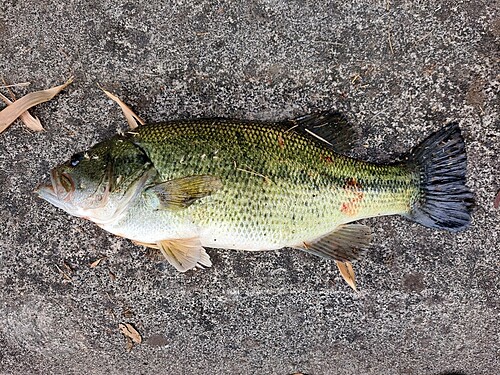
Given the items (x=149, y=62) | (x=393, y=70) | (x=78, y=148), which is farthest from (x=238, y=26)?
(x=78, y=148)

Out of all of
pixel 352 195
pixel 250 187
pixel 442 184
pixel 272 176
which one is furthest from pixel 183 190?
pixel 442 184

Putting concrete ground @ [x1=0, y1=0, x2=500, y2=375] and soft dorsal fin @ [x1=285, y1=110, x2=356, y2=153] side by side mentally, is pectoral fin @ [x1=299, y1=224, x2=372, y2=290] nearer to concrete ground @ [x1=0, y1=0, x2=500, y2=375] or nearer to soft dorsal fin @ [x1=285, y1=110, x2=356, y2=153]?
concrete ground @ [x1=0, y1=0, x2=500, y2=375]

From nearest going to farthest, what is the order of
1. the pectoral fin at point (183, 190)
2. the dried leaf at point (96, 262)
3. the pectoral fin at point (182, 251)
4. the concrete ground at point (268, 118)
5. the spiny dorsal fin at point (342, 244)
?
the pectoral fin at point (183, 190) → the pectoral fin at point (182, 251) → the spiny dorsal fin at point (342, 244) → the concrete ground at point (268, 118) → the dried leaf at point (96, 262)

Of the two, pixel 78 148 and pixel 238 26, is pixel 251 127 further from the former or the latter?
pixel 78 148

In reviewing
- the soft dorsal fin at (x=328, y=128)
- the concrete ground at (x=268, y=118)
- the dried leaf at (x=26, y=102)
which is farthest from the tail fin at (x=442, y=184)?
the dried leaf at (x=26, y=102)

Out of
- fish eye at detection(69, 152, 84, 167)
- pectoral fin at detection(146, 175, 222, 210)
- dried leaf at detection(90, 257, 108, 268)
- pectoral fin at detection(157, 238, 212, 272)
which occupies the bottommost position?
dried leaf at detection(90, 257, 108, 268)

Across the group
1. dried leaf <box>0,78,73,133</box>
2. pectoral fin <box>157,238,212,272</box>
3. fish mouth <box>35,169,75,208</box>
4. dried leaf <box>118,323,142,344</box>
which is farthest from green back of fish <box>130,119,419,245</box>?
dried leaf <box>118,323,142,344</box>

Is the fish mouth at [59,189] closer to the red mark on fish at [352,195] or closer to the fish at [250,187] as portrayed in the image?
the fish at [250,187]
